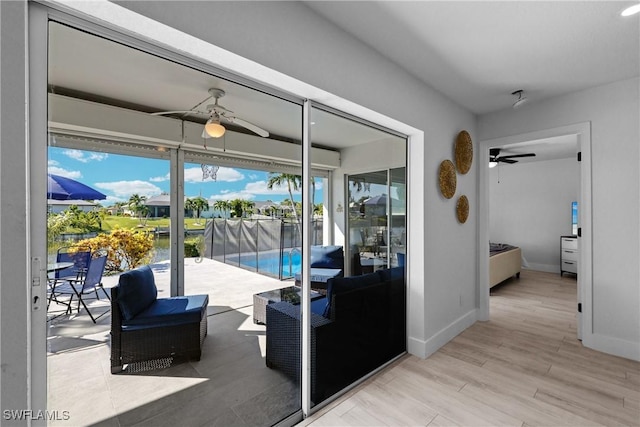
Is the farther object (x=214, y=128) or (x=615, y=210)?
(x=615, y=210)

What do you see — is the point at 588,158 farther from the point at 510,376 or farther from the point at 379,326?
the point at 379,326

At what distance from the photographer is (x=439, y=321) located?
2971mm

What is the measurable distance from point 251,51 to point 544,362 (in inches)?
136

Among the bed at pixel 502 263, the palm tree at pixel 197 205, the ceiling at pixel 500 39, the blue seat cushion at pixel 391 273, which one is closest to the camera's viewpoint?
the palm tree at pixel 197 205

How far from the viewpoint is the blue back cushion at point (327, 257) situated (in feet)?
6.83

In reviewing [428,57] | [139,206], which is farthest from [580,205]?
[139,206]

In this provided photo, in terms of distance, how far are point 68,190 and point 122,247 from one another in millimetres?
319

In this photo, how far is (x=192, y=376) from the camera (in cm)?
155

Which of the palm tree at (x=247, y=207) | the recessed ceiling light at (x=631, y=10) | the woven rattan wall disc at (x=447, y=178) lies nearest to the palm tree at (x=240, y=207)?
the palm tree at (x=247, y=207)

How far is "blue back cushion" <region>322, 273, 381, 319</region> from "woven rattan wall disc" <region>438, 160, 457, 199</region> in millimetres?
1189

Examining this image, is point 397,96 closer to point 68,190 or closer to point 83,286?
point 68,190

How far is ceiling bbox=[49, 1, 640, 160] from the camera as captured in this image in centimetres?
125

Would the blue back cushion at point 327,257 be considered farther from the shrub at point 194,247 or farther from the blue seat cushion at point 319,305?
the shrub at point 194,247

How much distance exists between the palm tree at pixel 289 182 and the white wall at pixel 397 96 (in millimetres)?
601
